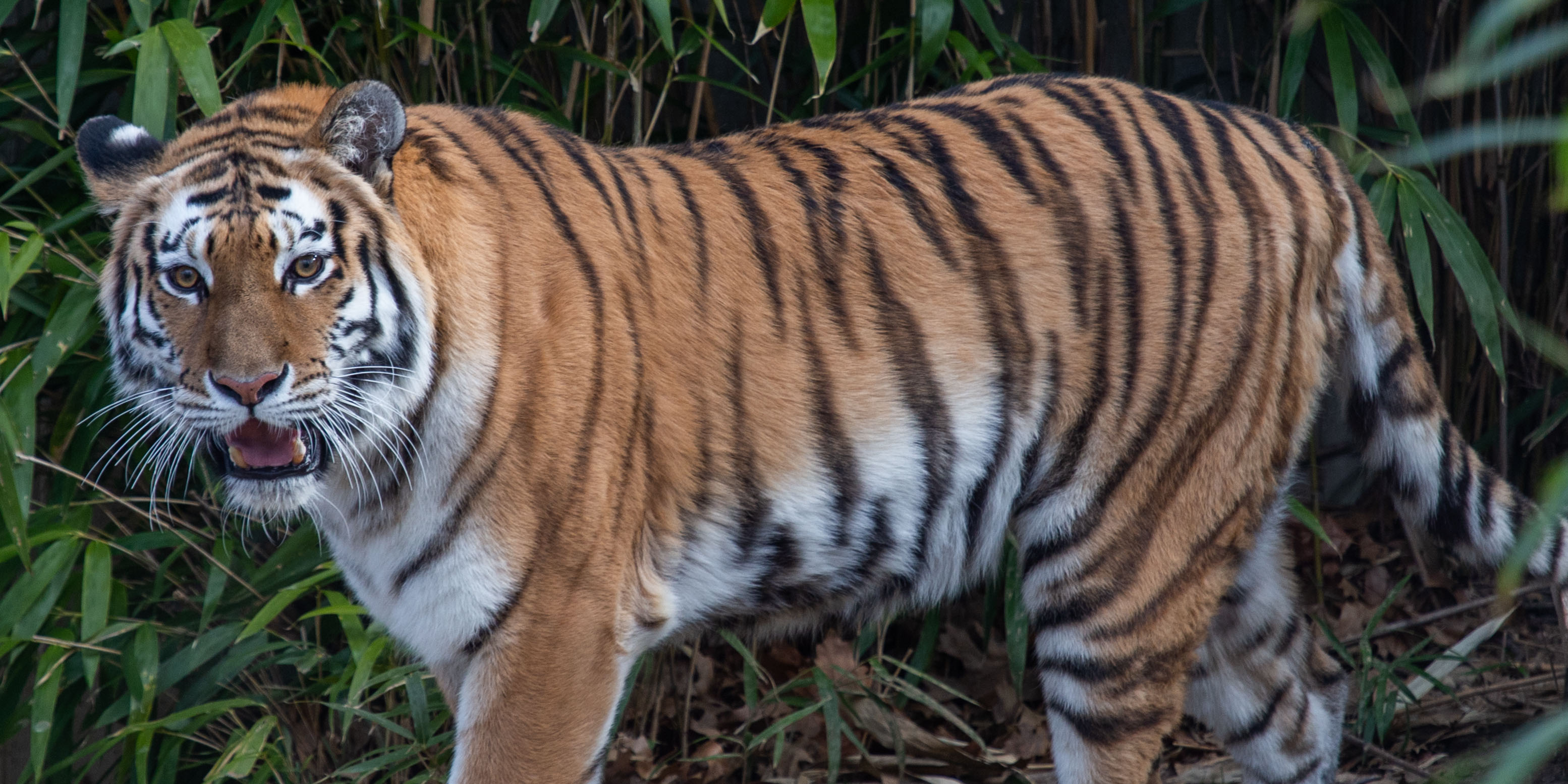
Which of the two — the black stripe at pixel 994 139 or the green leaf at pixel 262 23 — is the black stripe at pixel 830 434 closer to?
the black stripe at pixel 994 139

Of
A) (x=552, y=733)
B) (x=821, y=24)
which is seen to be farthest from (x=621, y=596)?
(x=821, y=24)

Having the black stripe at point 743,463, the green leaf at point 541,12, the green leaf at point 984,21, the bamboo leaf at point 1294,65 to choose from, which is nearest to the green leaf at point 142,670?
the black stripe at point 743,463

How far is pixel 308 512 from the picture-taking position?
1854 mm

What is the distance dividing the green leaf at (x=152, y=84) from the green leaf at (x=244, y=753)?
3.31 feet

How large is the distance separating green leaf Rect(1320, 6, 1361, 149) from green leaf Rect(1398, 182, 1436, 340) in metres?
0.17

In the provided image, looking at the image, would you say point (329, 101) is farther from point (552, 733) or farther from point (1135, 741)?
point (1135, 741)

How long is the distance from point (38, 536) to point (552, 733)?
1.16 metres

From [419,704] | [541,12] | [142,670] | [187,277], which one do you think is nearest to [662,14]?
[541,12]

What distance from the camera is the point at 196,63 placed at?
2.16 metres

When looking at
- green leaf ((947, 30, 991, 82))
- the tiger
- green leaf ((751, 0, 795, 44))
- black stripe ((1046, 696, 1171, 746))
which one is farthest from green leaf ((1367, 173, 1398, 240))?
green leaf ((751, 0, 795, 44))

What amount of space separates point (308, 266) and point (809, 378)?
0.72 metres

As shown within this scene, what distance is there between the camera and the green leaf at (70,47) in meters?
2.30

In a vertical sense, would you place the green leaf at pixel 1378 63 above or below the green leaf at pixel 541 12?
below

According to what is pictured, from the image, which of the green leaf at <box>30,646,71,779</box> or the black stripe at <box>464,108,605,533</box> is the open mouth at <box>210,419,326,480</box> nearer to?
the black stripe at <box>464,108,605,533</box>
